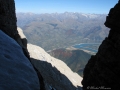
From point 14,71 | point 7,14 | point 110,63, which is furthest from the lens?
point 110,63

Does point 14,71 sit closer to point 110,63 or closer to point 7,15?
point 7,15

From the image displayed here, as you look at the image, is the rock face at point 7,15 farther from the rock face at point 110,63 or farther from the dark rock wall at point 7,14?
the rock face at point 110,63

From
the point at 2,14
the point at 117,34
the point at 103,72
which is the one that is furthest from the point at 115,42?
the point at 2,14

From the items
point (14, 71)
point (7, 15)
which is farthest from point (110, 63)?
point (14, 71)

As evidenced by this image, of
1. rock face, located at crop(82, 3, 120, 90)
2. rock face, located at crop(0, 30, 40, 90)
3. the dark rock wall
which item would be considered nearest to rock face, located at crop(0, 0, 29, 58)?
the dark rock wall

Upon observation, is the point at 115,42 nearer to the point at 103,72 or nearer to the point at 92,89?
the point at 103,72
